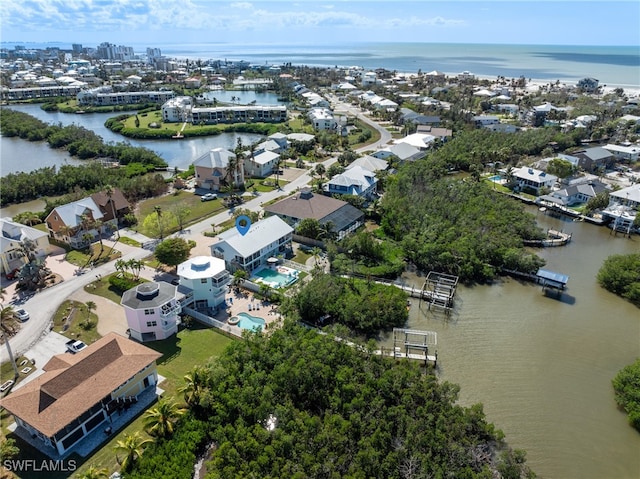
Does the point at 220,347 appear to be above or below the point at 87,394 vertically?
below

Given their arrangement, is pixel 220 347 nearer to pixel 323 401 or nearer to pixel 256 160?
pixel 323 401

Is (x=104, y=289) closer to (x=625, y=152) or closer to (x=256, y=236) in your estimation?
(x=256, y=236)

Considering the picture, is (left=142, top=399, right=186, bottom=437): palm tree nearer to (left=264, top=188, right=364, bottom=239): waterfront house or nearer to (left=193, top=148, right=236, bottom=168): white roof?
(left=264, top=188, right=364, bottom=239): waterfront house

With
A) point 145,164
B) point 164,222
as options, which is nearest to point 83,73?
point 145,164

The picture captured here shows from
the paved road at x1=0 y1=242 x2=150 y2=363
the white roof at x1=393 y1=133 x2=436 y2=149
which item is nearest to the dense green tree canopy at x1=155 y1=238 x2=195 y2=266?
the paved road at x1=0 y1=242 x2=150 y2=363

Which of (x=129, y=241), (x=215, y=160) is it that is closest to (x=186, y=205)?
(x=215, y=160)

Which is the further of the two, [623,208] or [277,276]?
[623,208]
